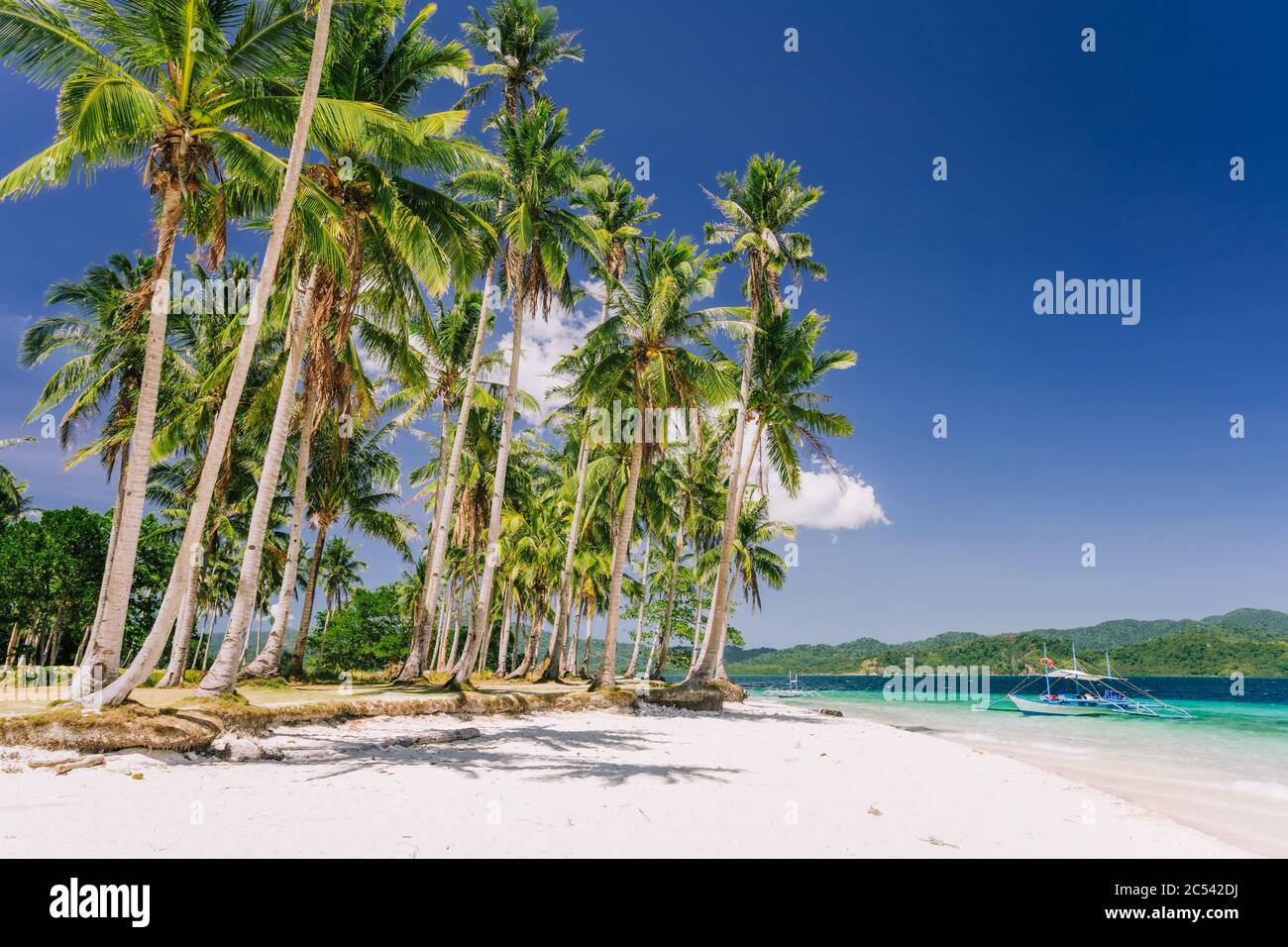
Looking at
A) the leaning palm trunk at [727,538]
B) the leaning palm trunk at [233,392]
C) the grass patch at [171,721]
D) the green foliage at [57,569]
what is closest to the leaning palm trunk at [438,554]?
the grass patch at [171,721]

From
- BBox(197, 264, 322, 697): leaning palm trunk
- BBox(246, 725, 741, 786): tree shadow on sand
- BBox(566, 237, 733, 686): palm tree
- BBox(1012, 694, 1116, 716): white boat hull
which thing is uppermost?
BBox(566, 237, 733, 686): palm tree

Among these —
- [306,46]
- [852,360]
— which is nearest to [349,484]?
[306,46]

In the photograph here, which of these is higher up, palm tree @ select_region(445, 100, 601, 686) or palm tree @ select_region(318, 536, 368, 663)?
palm tree @ select_region(445, 100, 601, 686)

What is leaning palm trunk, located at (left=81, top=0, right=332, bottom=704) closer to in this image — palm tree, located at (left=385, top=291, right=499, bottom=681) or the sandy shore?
the sandy shore

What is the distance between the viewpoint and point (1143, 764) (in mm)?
17641

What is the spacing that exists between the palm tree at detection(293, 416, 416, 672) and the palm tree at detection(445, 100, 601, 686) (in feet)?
21.4

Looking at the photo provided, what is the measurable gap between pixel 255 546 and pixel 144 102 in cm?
715

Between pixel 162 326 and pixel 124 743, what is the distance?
605cm

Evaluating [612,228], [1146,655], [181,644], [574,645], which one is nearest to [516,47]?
[612,228]

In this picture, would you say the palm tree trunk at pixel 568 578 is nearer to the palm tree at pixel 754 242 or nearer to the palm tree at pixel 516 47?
the palm tree at pixel 754 242

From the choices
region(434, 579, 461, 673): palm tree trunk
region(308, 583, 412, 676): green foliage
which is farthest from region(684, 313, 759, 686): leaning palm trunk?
region(308, 583, 412, 676): green foliage

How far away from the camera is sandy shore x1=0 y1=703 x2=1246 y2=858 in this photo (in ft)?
16.7

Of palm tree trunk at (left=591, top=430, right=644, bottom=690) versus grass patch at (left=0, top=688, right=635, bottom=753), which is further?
palm tree trunk at (left=591, top=430, right=644, bottom=690)
